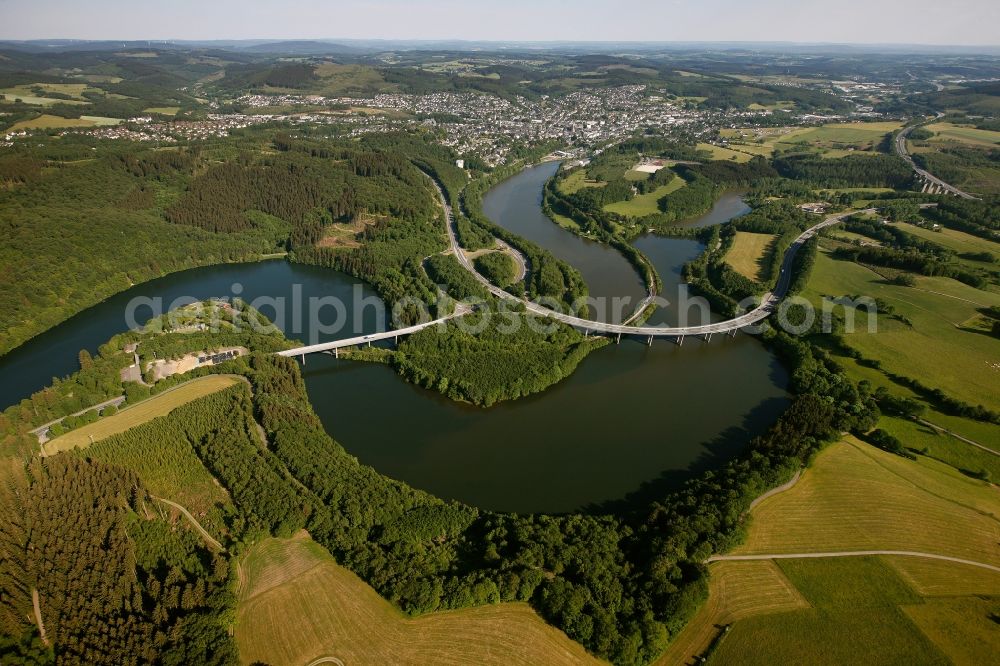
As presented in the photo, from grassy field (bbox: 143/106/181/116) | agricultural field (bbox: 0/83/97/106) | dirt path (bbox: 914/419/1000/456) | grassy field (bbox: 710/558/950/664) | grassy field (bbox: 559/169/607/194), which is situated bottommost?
grassy field (bbox: 710/558/950/664)

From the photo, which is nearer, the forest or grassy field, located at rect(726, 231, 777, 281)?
the forest

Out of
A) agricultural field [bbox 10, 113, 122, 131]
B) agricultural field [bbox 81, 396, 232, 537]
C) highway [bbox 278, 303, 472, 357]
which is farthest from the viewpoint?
agricultural field [bbox 10, 113, 122, 131]

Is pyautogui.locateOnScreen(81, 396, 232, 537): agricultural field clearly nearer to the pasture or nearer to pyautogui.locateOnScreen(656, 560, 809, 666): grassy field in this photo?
pyautogui.locateOnScreen(656, 560, 809, 666): grassy field

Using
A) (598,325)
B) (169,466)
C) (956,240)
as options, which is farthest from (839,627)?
(956,240)

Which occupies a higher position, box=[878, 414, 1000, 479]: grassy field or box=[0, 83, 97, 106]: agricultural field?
box=[0, 83, 97, 106]: agricultural field

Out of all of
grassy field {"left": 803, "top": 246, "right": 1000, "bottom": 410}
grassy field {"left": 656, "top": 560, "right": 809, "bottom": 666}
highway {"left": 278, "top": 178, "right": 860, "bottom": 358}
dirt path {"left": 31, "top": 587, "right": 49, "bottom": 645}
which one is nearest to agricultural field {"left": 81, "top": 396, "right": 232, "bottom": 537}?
dirt path {"left": 31, "top": 587, "right": 49, "bottom": 645}

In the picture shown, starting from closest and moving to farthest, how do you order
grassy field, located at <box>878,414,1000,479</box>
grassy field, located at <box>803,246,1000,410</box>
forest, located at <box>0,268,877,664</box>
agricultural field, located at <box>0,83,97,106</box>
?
forest, located at <box>0,268,877,664</box>, grassy field, located at <box>878,414,1000,479</box>, grassy field, located at <box>803,246,1000,410</box>, agricultural field, located at <box>0,83,97,106</box>
